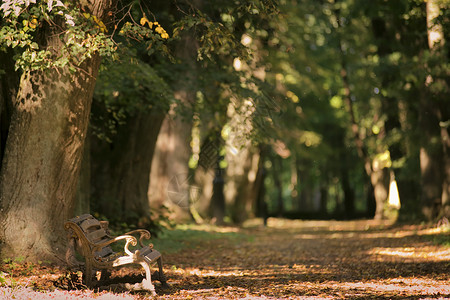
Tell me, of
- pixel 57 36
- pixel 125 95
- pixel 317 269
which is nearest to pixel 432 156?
pixel 317 269

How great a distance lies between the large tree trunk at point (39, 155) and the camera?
920 cm

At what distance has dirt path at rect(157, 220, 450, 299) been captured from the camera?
26.6 ft

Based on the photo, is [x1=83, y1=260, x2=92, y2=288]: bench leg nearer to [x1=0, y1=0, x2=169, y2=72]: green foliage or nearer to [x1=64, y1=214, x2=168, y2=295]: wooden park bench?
[x1=64, y1=214, x2=168, y2=295]: wooden park bench

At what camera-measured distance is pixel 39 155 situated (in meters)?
9.31

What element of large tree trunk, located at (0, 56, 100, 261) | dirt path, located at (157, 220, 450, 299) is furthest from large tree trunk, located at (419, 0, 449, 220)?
large tree trunk, located at (0, 56, 100, 261)

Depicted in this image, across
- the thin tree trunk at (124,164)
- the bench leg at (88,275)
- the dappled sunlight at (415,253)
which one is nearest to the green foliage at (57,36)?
the bench leg at (88,275)

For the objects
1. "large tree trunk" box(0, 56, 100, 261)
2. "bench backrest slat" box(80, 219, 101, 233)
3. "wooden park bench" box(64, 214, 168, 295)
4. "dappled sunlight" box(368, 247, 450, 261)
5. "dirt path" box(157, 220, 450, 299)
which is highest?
"large tree trunk" box(0, 56, 100, 261)

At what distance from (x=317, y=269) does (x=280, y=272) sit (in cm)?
77

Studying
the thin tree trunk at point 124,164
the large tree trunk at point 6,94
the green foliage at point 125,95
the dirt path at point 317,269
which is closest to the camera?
the dirt path at point 317,269

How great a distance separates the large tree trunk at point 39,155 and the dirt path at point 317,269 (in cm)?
221

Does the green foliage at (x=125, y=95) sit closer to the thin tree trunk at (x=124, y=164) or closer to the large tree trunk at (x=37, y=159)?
the thin tree trunk at (x=124, y=164)

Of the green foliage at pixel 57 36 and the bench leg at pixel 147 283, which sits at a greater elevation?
the green foliage at pixel 57 36

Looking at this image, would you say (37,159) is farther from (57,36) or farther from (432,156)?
(432,156)

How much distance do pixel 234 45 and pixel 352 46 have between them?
706 inches
